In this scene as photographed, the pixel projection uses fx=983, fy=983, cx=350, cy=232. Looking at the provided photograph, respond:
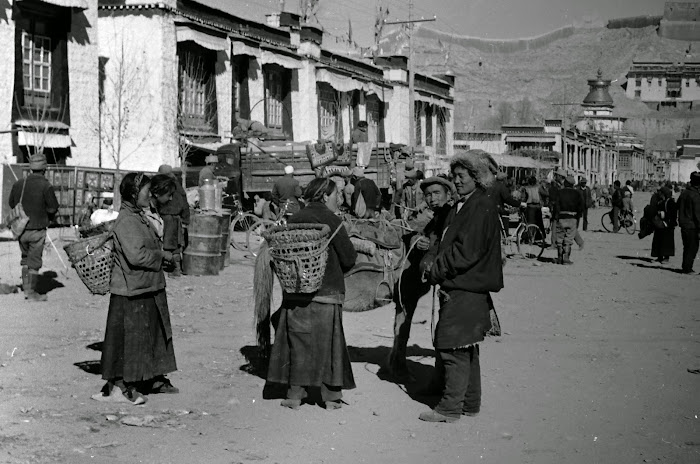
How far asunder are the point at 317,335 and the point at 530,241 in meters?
17.9

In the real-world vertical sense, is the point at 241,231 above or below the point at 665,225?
below

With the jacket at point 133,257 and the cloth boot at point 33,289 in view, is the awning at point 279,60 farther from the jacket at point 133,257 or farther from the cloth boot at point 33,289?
the jacket at point 133,257

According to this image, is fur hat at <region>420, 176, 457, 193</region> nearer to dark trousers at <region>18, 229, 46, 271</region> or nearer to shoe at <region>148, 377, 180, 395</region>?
shoe at <region>148, 377, 180, 395</region>

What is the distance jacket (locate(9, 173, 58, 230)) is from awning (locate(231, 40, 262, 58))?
18865 millimetres

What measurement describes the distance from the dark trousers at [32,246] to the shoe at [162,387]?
5.60 metres

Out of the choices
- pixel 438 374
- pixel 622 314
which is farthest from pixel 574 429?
pixel 622 314

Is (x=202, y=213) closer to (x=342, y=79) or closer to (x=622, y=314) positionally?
(x=622, y=314)

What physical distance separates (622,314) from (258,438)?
8154 mm

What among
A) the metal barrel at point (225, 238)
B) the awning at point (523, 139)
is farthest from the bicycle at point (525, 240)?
the awning at point (523, 139)

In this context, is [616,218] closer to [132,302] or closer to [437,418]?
[437,418]

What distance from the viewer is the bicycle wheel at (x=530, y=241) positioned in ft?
77.0

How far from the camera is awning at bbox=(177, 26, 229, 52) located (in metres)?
28.7

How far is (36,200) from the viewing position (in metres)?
13.3

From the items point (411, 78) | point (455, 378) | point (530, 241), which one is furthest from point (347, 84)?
point (455, 378)
